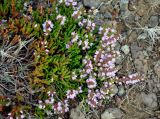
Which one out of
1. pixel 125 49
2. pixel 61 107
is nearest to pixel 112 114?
pixel 61 107

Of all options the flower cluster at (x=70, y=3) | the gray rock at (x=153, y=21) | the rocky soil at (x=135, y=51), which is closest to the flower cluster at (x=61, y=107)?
the rocky soil at (x=135, y=51)

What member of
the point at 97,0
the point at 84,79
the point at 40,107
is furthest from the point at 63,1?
the point at 40,107

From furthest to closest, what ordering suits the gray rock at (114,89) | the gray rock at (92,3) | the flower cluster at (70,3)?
the gray rock at (92,3), the gray rock at (114,89), the flower cluster at (70,3)

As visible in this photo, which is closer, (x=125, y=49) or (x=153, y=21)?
(x=125, y=49)

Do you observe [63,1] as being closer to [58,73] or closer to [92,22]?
[92,22]

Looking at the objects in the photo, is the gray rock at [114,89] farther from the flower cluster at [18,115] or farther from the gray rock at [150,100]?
the flower cluster at [18,115]

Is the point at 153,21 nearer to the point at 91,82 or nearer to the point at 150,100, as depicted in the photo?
the point at 150,100

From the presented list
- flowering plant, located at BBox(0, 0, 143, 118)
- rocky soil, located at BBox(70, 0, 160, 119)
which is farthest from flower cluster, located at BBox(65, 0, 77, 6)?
rocky soil, located at BBox(70, 0, 160, 119)
